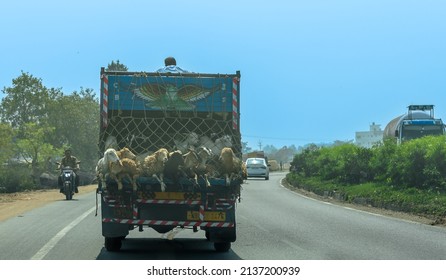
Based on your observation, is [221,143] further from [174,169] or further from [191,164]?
[174,169]

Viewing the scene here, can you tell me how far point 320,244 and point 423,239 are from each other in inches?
85.2

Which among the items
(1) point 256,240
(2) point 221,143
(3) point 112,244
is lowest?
(1) point 256,240

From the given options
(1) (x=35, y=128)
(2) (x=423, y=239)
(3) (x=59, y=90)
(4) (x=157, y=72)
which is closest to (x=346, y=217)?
(2) (x=423, y=239)

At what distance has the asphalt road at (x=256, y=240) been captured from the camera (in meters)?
10.1

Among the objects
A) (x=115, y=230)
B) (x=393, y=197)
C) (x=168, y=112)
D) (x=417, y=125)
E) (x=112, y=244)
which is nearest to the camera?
(x=115, y=230)

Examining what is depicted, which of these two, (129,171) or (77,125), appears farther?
(77,125)

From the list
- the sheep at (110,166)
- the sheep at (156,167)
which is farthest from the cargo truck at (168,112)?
the sheep at (110,166)

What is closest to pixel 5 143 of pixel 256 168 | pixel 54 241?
pixel 256 168

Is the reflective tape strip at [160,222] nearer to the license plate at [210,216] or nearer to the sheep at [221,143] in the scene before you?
the license plate at [210,216]

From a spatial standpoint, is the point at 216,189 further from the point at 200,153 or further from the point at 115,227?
the point at 115,227

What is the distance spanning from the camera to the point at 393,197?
20.9 meters

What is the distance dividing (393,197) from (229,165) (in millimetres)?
12470

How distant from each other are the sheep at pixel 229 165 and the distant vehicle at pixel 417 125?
82.6 ft

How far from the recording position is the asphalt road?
10141mm
